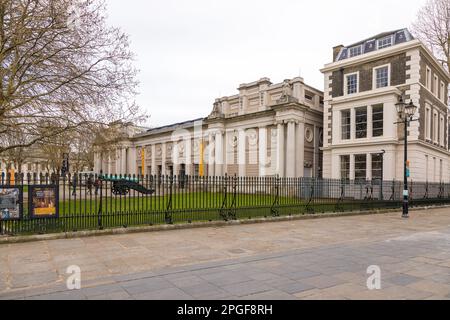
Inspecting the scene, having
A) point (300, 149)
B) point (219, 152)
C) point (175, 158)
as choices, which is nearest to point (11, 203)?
point (300, 149)

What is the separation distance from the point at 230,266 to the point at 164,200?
8192 millimetres

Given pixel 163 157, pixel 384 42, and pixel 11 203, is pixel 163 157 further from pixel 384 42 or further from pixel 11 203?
Answer: pixel 11 203

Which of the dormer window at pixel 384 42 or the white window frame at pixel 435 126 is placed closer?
the dormer window at pixel 384 42

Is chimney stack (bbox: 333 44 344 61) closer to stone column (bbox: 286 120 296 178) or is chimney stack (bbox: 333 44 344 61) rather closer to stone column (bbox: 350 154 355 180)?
stone column (bbox: 286 120 296 178)

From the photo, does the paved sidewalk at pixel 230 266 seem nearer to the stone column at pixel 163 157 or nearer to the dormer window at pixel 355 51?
the dormer window at pixel 355 51

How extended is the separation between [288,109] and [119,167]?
42069 mm

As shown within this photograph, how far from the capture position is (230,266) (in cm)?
651

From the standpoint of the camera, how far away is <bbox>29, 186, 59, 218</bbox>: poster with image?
953 cm

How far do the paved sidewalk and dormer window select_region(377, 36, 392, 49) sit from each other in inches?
963

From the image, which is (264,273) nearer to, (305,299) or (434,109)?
(305,299)

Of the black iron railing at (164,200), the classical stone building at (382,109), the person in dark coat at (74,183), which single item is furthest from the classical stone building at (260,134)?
the person in dark coat at (74,183)

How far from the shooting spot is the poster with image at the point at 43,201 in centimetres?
953

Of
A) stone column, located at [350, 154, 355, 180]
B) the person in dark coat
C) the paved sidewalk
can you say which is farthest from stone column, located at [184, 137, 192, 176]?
the paved sidewalk

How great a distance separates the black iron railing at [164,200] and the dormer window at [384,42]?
15346mm
